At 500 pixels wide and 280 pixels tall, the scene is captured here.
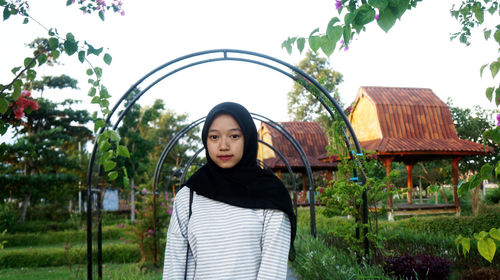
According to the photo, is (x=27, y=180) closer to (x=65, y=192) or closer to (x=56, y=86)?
(x=65, y=192)

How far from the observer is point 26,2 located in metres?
2.65

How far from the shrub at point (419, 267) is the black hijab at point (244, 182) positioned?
10.3ft

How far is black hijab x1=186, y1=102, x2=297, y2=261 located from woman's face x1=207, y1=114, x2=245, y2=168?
0.02 metres

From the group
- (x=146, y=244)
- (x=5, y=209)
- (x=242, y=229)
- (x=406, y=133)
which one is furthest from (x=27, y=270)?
(x=406, y=133)

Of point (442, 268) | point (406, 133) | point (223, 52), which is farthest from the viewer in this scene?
point (406, 133)

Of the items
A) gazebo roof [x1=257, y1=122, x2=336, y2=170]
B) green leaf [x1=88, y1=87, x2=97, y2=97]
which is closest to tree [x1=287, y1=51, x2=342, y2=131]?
gazebo roof [x1=257, y1=122, x2=336, y2=170]

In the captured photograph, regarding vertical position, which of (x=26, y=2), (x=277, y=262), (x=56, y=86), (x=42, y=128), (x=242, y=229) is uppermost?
(x=56, y=86)

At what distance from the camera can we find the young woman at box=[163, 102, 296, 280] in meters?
2.02

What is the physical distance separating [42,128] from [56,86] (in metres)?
2.04

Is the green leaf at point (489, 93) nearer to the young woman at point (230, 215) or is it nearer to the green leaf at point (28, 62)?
the young woman at point (230, 215)

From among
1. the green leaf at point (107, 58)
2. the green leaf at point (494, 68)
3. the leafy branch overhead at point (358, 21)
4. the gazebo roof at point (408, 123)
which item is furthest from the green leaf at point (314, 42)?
the gazebo roof at point (408, 123)

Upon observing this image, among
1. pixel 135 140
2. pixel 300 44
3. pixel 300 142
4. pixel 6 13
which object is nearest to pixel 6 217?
pixel 135 140

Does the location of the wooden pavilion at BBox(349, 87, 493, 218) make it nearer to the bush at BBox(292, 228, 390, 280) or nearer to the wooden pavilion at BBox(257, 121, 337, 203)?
the wooden pavilion at BBox(257, 121, 337, 203)

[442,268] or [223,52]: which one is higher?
[223,52]
